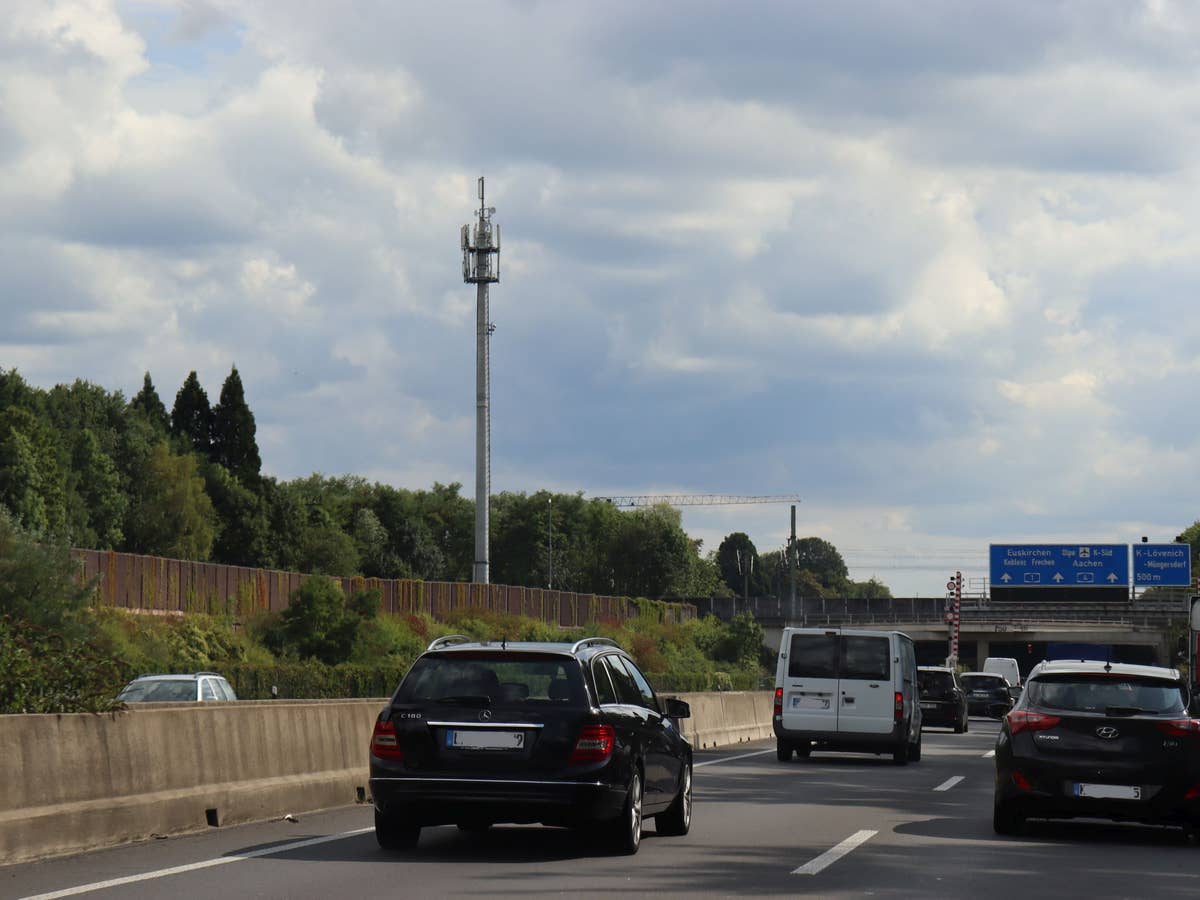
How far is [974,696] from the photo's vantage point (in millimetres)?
58281

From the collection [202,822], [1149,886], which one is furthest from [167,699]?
[1149,886]

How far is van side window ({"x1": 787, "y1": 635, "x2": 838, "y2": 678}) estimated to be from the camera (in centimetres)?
2983

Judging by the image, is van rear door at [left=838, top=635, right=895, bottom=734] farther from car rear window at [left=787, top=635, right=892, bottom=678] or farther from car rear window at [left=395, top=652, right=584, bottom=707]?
car rear window at [left=395, top=652, right=584, bottom=707]

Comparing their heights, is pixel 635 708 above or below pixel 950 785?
above

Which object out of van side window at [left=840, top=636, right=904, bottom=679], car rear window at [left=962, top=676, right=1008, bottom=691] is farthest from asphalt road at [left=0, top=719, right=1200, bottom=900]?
car rear window at [left=962, top=676, right=1008, bottom=691]

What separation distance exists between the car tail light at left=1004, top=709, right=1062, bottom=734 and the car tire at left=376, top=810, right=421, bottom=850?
533 cm

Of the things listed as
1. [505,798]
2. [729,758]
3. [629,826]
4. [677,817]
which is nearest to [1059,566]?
[729,758]

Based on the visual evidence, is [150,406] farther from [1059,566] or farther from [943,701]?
[943,701]

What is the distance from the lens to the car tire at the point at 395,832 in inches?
526

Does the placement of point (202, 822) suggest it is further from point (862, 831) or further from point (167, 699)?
point (167, 699)

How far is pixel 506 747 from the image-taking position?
12938mm

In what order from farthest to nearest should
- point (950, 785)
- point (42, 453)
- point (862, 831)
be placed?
point (42, 453) < point (950, 785) < point (862, 831)

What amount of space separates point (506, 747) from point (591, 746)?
22.8 inches

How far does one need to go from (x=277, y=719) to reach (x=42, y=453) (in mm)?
83459
